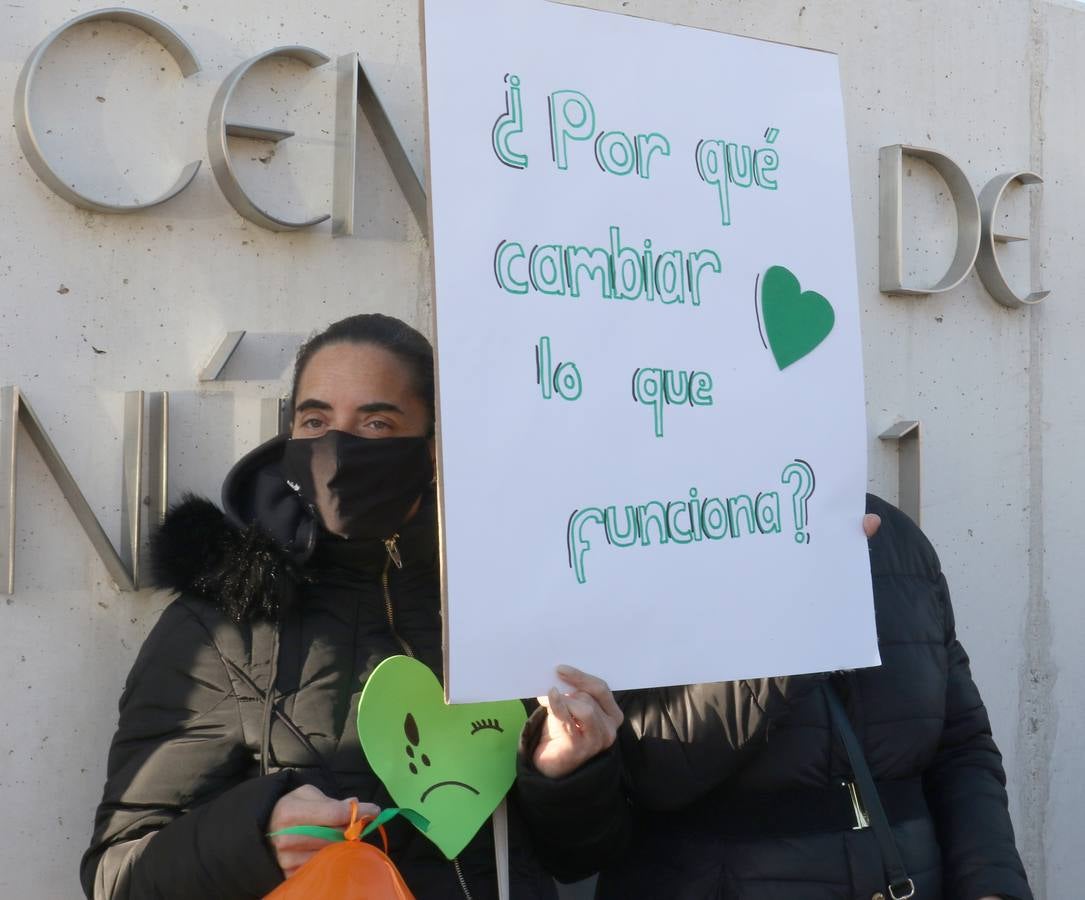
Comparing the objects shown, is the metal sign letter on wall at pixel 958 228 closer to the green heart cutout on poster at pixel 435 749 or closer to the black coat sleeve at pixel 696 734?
the black coat sleeve at pixel 696 734

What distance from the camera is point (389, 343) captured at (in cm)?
210

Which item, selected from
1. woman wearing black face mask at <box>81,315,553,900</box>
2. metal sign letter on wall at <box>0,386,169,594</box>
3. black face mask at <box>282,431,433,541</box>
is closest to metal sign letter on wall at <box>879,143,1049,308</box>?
woman wearing black face mask at <box>81,315,553,900</box>

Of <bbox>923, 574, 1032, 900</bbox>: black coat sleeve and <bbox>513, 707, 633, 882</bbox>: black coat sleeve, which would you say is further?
<bbox>923, 574, 1032, 900</bbox>: black coat sleeve

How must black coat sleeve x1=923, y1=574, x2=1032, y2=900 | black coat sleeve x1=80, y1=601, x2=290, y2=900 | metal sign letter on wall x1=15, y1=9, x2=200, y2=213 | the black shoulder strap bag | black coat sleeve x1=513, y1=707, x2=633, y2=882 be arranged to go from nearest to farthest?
black coat sleeve x1=80, y1=601, x2=290, y2=900, black coat sleeve x1=513, y1=707, x2=633, y2=882, the black shoulder strap bag, black coat sleeve x1=923, y1=574, x2=1032, y2=900, metal sign letter on wall x1=15, y1=9, x2=200, y2=213

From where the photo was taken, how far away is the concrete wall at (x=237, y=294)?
7.53ft

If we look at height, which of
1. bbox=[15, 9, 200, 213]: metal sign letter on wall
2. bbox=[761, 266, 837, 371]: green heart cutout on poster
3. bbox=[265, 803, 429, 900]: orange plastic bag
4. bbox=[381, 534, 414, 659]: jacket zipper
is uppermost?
bbox=[15, 9, 200, 213]: metal sign letter on wall

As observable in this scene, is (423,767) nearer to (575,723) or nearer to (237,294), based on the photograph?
(575,723)

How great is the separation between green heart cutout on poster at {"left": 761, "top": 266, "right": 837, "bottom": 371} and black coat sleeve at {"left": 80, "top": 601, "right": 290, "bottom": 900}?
912mm

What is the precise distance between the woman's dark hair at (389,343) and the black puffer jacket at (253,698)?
21cm

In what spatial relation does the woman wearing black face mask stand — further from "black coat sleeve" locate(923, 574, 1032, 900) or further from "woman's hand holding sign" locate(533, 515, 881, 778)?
"black coat sleeve" locate(923, 574, 1032, 900)

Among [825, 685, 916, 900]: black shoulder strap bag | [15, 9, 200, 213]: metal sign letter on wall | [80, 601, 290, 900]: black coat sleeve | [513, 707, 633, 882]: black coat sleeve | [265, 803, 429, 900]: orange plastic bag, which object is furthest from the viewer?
[15, 9, 200, 213]: metal sign letter on wall

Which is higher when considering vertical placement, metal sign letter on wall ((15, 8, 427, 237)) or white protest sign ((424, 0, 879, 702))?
metal sign letter on wall ((15, 8, 427, 237))

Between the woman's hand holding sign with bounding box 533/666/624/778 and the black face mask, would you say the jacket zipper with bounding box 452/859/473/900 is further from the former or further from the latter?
the black face mask

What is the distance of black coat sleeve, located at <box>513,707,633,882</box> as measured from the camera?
1802 mm
